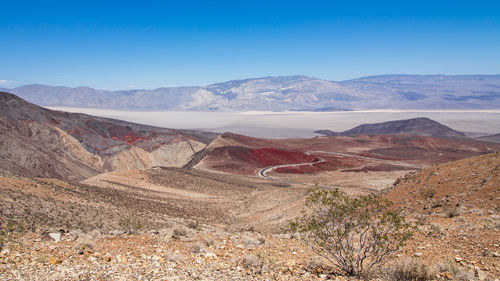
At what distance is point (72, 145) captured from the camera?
56156 mm

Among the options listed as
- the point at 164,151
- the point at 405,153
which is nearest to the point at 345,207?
the point at 164,151

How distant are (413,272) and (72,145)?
58.3 metres

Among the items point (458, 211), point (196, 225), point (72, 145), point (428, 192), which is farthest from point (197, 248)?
point (72, 145)

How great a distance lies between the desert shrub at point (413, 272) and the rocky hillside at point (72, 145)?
39663 millimetres

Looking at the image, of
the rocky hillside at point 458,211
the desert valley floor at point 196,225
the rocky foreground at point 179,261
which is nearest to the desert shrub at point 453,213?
the rocky hillside at point 458,211

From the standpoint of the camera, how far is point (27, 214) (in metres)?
13.4

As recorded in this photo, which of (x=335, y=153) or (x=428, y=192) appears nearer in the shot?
(x=428, y=192)

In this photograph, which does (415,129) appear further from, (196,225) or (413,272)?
(413,272)

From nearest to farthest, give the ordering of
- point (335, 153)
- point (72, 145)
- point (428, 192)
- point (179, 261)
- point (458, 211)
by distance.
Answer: point (179, 261), point (458, 211), point (428, 192), point (72, 145), point (335, 153)

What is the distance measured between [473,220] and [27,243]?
13730mm

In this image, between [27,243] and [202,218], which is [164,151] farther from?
[27,243]

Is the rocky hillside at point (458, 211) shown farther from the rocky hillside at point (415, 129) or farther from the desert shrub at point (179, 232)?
the rocky hillside at point (415, 129)

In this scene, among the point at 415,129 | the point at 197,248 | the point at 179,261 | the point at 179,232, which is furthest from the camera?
the point at 415,129

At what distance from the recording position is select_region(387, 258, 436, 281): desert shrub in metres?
7.02
